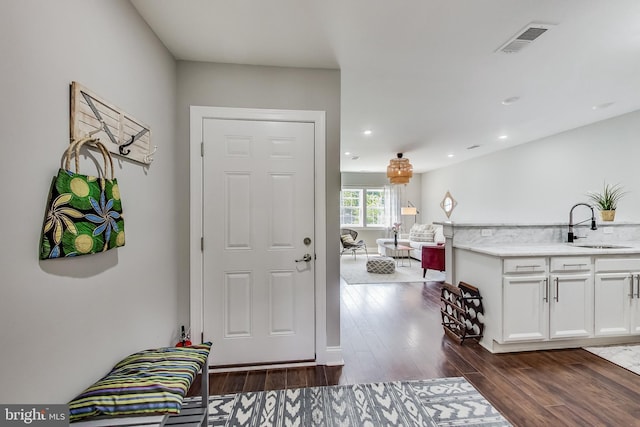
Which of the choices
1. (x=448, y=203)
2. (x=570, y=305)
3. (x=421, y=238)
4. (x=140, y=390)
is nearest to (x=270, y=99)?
(x=140, y=390)

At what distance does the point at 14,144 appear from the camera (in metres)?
0.93

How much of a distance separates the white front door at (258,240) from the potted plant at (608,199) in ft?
11.9

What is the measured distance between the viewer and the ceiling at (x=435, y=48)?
1.69m

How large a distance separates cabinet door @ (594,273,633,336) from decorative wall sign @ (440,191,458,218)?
4.84 metres

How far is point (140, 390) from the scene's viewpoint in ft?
3.67

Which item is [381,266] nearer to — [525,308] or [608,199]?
[525,308]

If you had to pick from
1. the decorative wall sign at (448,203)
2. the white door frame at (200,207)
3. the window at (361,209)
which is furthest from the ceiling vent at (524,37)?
the window at (361,209)

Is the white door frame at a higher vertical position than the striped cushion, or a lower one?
higher

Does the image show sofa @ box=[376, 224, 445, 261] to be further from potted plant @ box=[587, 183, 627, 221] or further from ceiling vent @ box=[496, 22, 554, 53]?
ceiling vent @ box=[496, 22, 554, 53]

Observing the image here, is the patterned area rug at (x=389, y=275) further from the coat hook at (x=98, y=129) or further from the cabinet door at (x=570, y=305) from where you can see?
the coat hook at (x=98, y=129)

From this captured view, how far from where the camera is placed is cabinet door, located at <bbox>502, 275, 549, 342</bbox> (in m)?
2.53

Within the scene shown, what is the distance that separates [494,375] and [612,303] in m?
1.52

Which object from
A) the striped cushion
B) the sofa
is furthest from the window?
the striped cushion

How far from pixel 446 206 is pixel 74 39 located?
807cm
